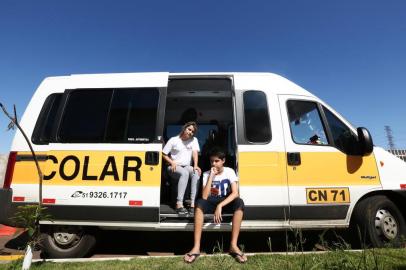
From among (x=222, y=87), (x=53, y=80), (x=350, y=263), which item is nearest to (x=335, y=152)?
(x=350, y=263)

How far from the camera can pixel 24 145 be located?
4180 mm

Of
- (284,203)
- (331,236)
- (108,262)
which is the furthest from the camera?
(331,236)

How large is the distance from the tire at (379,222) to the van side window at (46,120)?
4799mm

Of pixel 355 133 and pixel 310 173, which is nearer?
pixel 310 173

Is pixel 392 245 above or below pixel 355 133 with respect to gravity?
below

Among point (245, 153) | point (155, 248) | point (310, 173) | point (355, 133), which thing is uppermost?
point (355, 133)

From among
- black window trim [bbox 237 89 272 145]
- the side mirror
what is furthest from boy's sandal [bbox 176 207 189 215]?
the side mirror

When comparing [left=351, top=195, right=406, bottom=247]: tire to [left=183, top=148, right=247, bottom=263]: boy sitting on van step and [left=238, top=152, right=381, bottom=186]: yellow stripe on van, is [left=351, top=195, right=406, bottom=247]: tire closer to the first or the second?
[left=238, top=152, right=381, bottom=186]: yellow stripe on van

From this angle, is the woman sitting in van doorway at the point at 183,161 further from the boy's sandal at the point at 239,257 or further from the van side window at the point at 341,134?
the van side window at the point at 341,134

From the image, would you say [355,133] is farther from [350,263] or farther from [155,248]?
[155,248]

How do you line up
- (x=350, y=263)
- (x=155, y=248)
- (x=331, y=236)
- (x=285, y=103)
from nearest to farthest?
(x=350, y=263)
(x=285, y=103)
(x=155, y=248)
(x=331, y=236)

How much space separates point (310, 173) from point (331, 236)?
1837 millimetres

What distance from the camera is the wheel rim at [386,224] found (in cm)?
424

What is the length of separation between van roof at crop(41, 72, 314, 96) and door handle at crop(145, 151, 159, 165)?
44.4 inches
